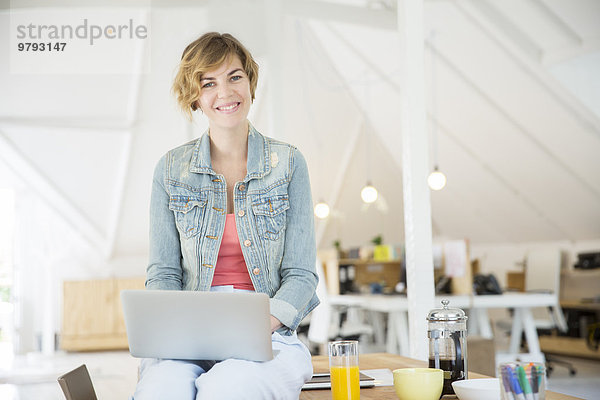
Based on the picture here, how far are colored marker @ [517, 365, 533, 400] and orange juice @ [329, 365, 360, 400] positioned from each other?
1.27 ft

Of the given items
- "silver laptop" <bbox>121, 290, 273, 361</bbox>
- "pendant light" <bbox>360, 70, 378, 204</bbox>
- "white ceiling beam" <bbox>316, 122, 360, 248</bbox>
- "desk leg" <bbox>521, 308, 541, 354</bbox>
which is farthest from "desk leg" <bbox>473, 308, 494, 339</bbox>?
"silver laptop" <bbox>121, 290, 273, 361</bbox>

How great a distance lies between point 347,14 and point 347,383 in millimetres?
4549

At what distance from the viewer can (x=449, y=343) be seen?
157 cm

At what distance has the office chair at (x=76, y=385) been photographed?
1385 mm

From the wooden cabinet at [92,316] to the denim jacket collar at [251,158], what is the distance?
6.53m

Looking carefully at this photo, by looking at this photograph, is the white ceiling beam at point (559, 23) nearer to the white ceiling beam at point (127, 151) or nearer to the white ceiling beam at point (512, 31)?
the white ceiling beam at point (512, 31)

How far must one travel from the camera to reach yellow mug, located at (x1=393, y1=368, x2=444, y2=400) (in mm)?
1378

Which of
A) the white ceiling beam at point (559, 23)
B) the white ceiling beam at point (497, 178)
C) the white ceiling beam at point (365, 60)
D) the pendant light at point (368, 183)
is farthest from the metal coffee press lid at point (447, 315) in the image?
the white ceiling beam at point (365, 60)

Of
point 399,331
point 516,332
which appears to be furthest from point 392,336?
point 516,332

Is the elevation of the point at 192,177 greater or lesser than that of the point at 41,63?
lesser

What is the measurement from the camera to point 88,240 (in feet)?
30.1

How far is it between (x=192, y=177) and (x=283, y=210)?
0.25 m

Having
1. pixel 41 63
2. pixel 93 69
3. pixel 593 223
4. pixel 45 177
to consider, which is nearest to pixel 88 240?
pixel 45 177

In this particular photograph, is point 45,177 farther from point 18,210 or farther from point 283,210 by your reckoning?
point 283,210
